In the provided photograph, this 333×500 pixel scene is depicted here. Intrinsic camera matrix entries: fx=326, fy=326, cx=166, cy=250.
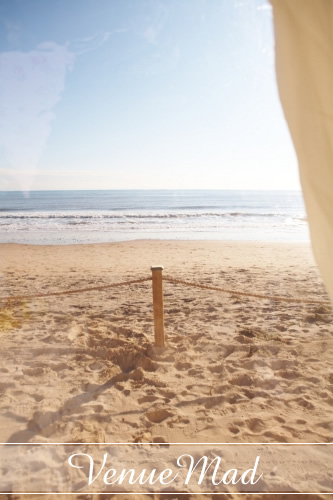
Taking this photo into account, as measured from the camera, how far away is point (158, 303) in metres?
3.80

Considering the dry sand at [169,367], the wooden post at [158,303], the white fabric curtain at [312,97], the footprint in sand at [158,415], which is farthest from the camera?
the wooden post at [158,303]

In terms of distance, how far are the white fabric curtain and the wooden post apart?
2598 millimetres

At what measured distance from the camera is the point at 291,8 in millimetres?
1166

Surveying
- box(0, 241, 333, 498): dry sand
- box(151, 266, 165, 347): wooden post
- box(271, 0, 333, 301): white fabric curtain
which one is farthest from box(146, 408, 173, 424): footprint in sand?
box(271, 0, 333, 301): white fabric curtain

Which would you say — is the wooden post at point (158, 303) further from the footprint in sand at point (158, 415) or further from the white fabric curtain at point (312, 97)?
the white fabric curtain at point (312, 97)

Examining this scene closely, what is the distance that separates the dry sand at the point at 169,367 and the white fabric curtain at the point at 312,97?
202 cm

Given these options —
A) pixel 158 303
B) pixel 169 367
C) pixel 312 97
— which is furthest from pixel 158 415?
pixel 312 97

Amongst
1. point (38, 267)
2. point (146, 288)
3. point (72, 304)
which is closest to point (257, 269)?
point (146, 288)

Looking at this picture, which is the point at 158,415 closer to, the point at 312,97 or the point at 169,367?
the point at 169,367

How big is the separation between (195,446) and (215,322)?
2.45 metres

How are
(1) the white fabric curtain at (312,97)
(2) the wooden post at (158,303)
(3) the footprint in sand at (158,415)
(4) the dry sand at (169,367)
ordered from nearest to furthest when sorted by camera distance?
(1) the white fabric curtain at (312,97), (4) the dry sand at (169,367), (3) the footprint in sand at (158,415), (2) the wooden post at (158,303)

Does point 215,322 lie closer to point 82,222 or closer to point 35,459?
point 35,459

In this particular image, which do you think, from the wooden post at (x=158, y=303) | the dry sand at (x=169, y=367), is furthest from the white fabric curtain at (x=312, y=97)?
the wooden post at (x=158, y=303)

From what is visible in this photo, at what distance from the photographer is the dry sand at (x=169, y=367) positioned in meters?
2.63
